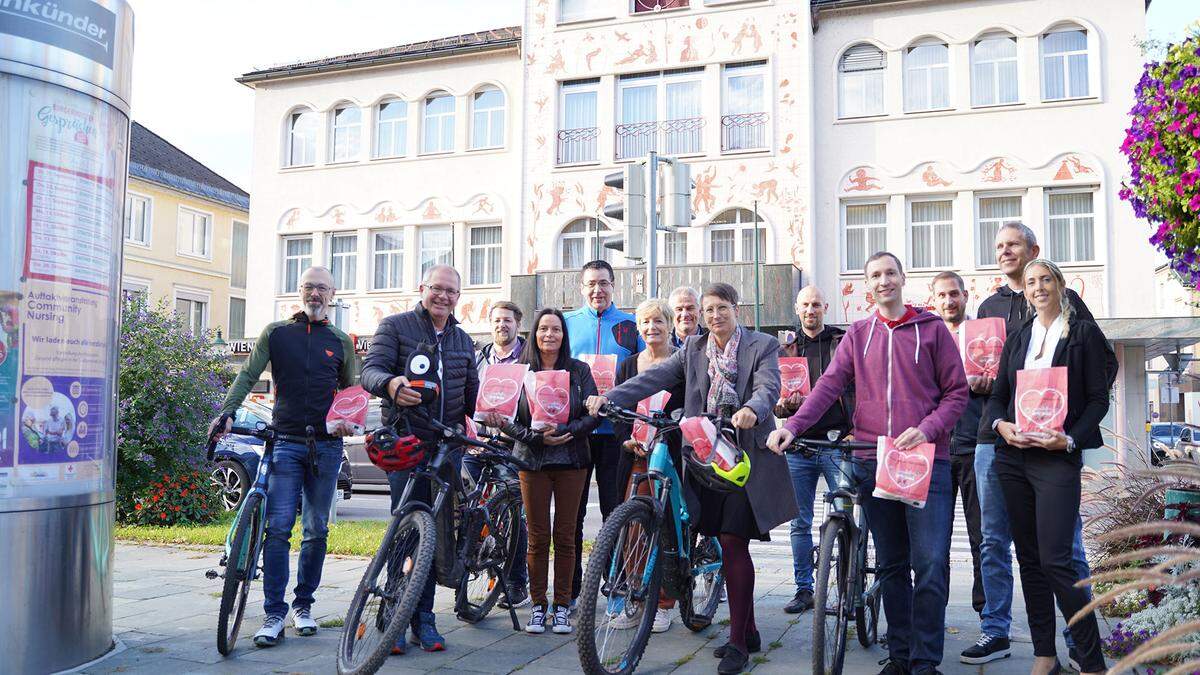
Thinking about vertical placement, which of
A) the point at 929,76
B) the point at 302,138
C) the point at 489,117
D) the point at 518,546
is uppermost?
the point at 929,76

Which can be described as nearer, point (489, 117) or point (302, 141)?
point (489, 117)

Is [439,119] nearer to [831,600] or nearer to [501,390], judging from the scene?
[501,390]

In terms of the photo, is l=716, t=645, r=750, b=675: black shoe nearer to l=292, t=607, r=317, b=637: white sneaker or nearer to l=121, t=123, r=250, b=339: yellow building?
l=292, t=607, r=317, b=637: white sneaker

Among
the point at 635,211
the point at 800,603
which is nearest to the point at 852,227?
the point at 635,211

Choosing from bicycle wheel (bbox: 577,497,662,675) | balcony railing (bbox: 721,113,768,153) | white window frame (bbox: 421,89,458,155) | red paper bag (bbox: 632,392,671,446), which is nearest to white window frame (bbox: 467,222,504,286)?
white window frame (bbox: 421,89,458,155)

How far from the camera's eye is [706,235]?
2669cm

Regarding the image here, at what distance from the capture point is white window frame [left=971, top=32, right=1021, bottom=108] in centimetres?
2466

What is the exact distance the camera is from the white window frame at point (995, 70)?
24.7 metres

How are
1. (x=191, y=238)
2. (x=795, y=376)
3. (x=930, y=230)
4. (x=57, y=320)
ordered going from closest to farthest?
(x=57, y=320)
(x=795, y=376)
(x=930, y=230)
(x=191, y=238)

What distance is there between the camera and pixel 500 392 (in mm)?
6156

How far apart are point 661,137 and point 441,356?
21.4m

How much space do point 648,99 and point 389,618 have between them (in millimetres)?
23154

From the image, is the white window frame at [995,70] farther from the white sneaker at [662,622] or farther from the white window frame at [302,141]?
the white sneaker at [662,622]

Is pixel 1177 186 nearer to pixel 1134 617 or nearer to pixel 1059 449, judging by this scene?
pixel 1059 449
